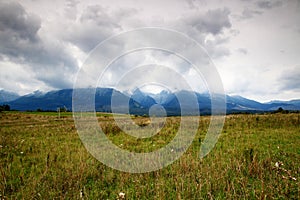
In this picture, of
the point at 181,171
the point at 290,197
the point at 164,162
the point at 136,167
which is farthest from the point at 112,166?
the point at 290,197

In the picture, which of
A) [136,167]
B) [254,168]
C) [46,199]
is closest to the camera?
[46,199]

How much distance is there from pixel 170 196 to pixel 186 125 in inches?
547

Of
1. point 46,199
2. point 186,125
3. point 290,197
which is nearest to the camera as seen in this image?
point 290,197

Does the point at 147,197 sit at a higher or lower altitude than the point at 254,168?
lower

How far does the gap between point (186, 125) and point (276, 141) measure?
7943 mm

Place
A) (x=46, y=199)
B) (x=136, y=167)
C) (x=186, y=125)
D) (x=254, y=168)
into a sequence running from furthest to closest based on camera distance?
(x=186, y=125)
(x=136, y=167)
(x=254, y=168)
(x=46, y=199)

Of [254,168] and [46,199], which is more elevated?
[254,168]

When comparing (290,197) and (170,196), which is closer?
(290,197)

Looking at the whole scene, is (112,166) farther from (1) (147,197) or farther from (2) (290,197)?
(2) (290,197)

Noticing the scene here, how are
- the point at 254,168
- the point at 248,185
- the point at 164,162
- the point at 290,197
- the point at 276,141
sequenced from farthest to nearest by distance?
the point at 276,141 → the point at 164,162 → the point at 254,168 → the point at 248,185 → the point at 290,197

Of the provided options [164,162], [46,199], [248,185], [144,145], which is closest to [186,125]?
[144,145]

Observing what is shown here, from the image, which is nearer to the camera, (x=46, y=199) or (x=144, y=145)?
(x=46, y=199)

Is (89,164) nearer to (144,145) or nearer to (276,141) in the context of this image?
(144,145)

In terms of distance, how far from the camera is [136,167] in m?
7.52
